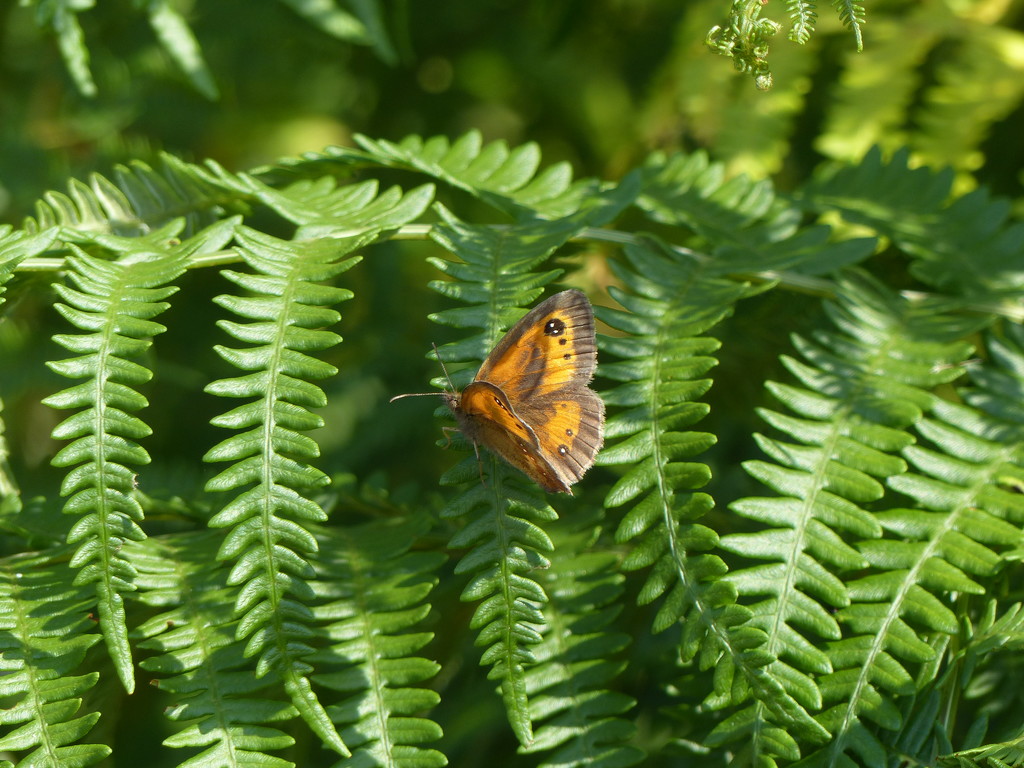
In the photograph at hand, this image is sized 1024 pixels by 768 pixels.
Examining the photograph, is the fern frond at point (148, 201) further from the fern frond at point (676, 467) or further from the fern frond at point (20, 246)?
the fern frond at point (676, 467)

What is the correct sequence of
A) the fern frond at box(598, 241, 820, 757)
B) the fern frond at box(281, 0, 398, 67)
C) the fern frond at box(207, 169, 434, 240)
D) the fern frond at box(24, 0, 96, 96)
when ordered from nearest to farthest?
the fern frond at box(598, 241, 820, 757), the fern frond at box(207, 169, 434, 240), the fern frond at box(24, 0, 96, 96), the fern frond at box(281, 0, 398, 67)

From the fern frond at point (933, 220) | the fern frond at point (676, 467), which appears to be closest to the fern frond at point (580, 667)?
the fern frond at point (676, 467)

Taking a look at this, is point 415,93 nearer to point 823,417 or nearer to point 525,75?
point 525,75

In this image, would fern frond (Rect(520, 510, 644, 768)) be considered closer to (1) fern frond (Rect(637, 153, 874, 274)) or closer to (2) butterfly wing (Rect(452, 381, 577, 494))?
(2) butterfly wing (Rect(452, 381, 577, 494))

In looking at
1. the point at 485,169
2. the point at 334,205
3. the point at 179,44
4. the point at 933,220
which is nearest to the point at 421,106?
the point at 179,44

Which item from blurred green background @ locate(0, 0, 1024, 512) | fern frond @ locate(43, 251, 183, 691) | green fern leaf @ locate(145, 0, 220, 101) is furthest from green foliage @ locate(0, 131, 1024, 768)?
blurred green background @ locate(0, 0, 1024, 512)

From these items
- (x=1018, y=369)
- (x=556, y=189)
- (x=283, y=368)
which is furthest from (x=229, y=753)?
(x=1018, y=369)

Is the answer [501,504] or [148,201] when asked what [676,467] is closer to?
[501,504]
